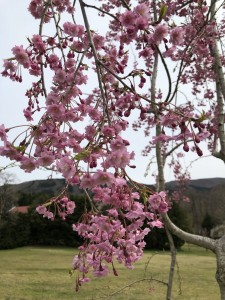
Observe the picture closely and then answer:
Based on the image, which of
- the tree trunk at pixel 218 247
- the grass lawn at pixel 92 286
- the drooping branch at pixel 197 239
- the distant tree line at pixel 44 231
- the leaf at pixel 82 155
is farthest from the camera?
the distant tree line at pixel 44 231

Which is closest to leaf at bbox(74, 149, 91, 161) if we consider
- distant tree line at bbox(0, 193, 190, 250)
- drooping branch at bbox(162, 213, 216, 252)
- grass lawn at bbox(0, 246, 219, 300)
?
drooping branch at bbox(162, 213, 216, 252)

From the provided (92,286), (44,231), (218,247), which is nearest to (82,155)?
(218,247)

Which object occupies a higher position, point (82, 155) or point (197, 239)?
point (82, 155)

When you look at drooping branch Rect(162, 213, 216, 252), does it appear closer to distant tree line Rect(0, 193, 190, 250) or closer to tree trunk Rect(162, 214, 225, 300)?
tree trunk Rect(162, 214, 225, 300)

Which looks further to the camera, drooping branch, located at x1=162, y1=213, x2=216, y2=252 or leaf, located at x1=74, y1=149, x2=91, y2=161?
drooping branch, located at x1=162, y1=213, x2=216, y2=252

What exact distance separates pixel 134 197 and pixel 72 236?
3224 centimetres

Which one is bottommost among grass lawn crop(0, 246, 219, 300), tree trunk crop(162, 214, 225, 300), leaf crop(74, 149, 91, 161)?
grass lawn crop(0, 246, 219, 300)

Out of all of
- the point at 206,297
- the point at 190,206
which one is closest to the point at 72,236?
the point at 190,206

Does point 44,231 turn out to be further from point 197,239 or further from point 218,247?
point 218,247

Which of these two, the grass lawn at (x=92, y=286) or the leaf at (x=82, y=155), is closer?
the leaf at (x=82, y=155)

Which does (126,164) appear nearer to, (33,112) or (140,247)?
(140,247)

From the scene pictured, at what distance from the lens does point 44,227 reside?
33.2 meters

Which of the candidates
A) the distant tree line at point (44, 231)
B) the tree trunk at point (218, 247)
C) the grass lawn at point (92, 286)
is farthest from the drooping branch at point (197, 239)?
the distant tree line at point (44, 231)

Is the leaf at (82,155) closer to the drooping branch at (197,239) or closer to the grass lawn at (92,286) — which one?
the drooping branch at (197,239)
